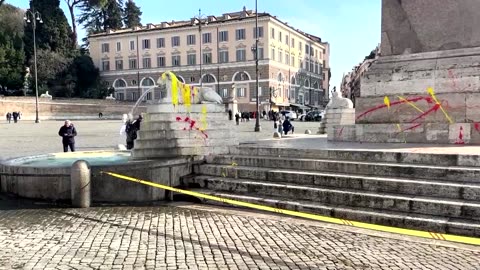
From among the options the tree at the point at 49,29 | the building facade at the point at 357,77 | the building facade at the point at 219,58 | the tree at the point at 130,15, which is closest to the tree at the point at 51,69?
the tree at the point at 49,29

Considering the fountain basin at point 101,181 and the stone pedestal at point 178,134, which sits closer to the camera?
the fountain basin at point 101,181

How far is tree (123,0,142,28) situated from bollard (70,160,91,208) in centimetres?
10142

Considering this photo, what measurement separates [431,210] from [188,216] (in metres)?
3.28

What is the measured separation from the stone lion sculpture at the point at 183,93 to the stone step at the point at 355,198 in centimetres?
193

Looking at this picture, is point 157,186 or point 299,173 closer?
point 299,173

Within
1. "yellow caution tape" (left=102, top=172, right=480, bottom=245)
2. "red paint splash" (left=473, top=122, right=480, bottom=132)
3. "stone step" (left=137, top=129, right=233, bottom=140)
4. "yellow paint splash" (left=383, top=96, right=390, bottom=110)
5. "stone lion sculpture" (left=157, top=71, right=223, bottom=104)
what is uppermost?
"stone lion sculpture" (left=157, top=71, right=223, bottom=104)

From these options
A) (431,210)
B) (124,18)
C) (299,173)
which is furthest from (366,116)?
(124,18)

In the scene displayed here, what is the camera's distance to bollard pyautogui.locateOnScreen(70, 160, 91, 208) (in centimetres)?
784

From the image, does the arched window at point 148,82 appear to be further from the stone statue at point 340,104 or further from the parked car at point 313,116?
the stone statue at point 340,104

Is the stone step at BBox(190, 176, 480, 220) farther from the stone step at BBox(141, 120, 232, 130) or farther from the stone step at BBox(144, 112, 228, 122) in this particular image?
the stone step at BBox(144, 112, 228, 122)

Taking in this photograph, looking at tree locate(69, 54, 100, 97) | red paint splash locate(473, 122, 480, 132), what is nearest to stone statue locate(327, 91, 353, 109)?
red paint splash locate(473, 122, 480, 132)

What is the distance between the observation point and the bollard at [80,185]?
7836mm

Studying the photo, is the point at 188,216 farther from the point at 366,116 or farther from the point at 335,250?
the point at 366,116

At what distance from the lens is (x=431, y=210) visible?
6.14 metres
